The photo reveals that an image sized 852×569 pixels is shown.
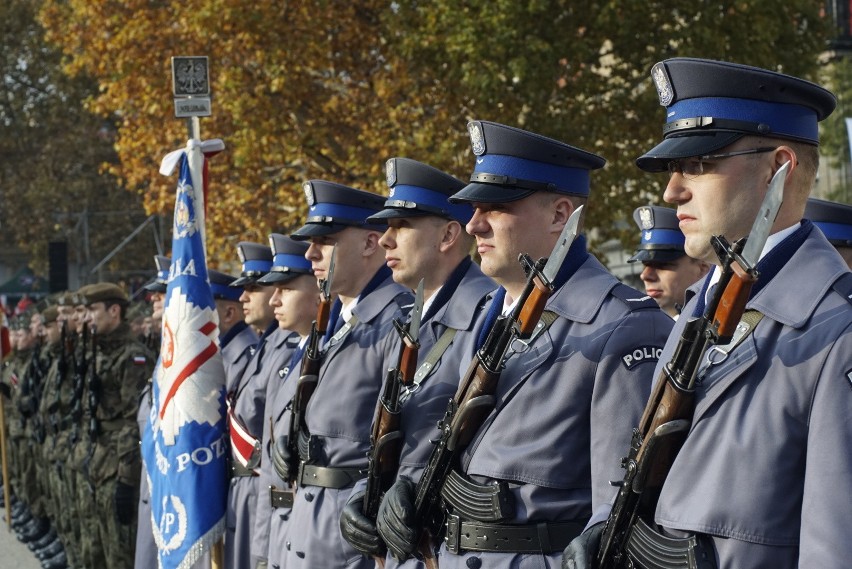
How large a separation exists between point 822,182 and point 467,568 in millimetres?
25979

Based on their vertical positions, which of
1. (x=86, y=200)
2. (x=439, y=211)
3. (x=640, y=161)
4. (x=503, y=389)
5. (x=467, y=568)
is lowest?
(x=86, y=200)

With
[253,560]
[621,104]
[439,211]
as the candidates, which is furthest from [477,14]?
[439,211]

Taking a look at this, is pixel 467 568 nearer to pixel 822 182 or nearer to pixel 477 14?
pixel 477 14

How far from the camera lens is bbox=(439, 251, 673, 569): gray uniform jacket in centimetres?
369

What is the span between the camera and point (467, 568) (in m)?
3.82

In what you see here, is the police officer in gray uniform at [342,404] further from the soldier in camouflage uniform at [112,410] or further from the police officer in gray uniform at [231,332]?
the soldier in camouflage uniform at [112,410]

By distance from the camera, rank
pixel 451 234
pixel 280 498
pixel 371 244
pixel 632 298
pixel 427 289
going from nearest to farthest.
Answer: pixel 632 298, pixel 427 289, pixel 451 234, pixel 371 244, pixel 280 498

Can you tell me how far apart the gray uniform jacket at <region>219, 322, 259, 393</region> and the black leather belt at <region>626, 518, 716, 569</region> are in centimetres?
550

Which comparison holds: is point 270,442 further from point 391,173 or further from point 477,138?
point 477,138

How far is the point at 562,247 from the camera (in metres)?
3.54

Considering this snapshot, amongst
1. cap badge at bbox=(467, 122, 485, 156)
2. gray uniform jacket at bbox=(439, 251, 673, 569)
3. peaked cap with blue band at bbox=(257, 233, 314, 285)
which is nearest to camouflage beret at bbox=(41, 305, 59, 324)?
peaked cap with blue band at bbox=(257, 233, 314, 285)

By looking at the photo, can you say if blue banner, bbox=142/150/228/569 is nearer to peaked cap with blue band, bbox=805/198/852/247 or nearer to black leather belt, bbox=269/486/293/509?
black leather belt, bbox=269/486/293/509

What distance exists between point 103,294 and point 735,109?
7.90 m

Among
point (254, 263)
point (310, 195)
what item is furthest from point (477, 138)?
point (254, 263)
